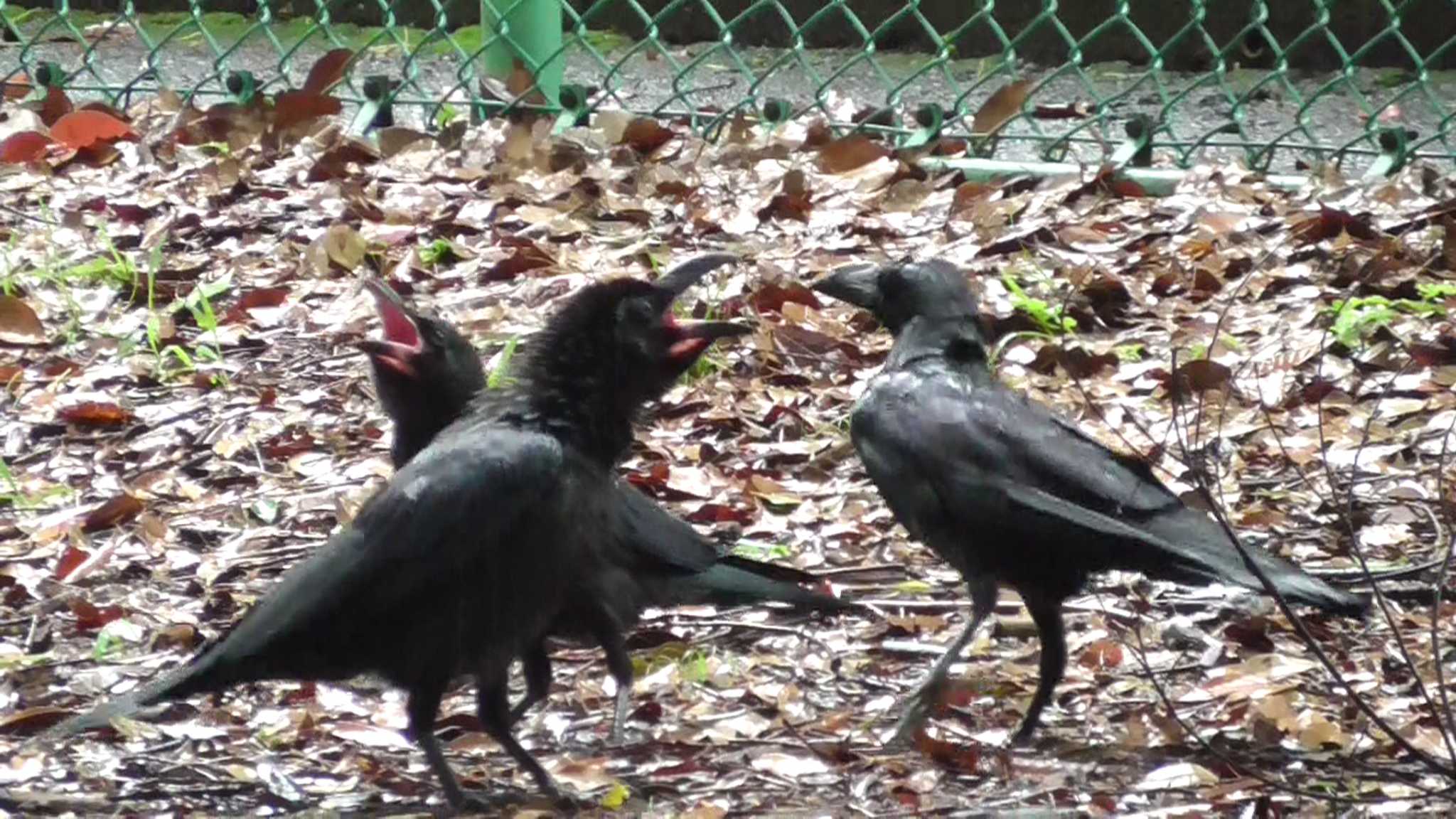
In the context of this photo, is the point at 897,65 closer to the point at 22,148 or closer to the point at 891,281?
the point at 22,148

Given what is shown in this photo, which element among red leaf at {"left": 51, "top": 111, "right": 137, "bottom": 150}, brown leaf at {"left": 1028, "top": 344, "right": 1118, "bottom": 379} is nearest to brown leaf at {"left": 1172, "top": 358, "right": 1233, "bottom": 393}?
brown leaf at {"left": 1028, "top": 344, "right": 1118, "bottom": 379}

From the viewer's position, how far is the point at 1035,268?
6559mm

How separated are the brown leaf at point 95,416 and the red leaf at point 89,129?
2465mm

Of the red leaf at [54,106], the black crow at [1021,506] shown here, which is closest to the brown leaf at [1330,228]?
the black crow at [1021,506]

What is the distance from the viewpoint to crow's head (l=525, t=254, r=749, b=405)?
14.1 feet

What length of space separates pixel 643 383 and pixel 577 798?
0.87 metres

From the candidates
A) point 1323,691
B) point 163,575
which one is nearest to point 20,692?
point 163,575

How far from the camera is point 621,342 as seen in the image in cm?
437

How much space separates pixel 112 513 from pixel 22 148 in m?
3.23

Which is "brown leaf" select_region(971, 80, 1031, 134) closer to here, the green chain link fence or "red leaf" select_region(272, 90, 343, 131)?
the green chain link fence

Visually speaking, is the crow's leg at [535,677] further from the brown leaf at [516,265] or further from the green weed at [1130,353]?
the brown leaf at [516,265]

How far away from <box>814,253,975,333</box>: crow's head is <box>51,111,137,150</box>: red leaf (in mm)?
4130

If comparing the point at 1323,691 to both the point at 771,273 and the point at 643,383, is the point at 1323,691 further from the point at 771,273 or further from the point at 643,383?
the point at 771,273

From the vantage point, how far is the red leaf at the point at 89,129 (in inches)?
322
